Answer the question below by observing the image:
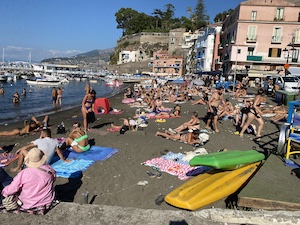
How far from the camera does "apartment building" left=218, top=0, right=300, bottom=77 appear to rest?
3550cm

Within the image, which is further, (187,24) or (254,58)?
(187,24)

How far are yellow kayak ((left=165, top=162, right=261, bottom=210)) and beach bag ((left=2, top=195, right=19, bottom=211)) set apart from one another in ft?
8.37

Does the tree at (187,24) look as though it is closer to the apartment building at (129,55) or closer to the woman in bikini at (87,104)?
the apartment building at (129,55)

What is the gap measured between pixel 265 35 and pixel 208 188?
36.5 meters

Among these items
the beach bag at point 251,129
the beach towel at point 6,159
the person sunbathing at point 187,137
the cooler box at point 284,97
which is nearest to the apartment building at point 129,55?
the cooler box at point 284,97

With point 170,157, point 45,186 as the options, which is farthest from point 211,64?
point 45,186

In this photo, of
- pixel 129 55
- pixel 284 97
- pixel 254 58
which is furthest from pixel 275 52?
pixel 129 55

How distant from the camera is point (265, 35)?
36.4m

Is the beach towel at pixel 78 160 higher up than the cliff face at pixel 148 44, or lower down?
lower down

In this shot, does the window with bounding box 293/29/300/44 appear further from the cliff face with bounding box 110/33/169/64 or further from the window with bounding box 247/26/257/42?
the cliff face with bounding box 110/33/169/64

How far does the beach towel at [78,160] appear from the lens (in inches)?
253

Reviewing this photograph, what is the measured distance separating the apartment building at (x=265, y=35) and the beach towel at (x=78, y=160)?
100 feet

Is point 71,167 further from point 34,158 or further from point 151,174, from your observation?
point 34,158

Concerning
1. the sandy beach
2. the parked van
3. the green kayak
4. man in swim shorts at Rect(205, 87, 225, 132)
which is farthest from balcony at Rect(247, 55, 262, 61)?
the green kayak
